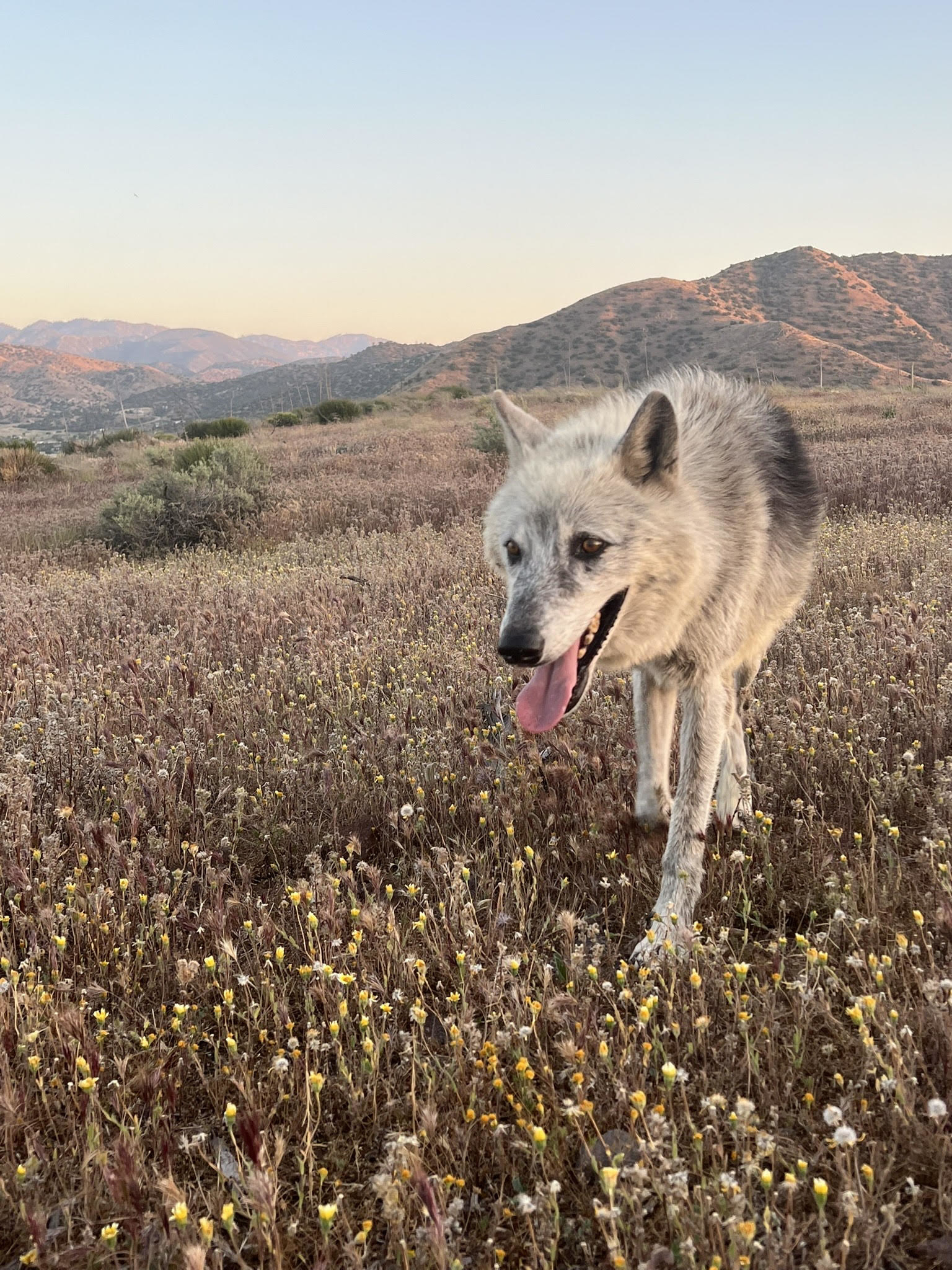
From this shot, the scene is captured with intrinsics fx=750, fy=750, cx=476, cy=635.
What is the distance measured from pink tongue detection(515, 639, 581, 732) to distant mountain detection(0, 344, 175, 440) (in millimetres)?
103280

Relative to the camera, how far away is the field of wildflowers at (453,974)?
1660mm

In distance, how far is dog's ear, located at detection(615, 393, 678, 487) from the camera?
8.91ft

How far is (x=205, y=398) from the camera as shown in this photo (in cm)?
11994

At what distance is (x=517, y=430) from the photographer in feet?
11.2

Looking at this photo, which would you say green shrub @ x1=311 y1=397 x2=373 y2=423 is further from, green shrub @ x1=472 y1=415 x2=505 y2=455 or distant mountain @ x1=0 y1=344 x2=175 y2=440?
distant mountain @ x1=0 y1=344 x2=175 y2=440

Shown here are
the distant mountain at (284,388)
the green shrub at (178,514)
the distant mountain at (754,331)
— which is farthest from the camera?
the distant mountain at (284,388)

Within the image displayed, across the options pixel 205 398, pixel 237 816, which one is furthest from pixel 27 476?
pixel 205 398

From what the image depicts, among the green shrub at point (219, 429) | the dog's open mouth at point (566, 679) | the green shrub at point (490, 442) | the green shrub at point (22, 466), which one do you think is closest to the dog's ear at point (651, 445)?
the dog's open mouth at point (566, 679)

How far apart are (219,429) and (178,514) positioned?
2342cm

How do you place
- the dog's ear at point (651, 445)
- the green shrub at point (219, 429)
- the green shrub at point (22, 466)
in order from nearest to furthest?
1. the dog's ear at point (651, 445)
2. the green shrub at point (22, 466)
3. the green shrub at point (219, 429)

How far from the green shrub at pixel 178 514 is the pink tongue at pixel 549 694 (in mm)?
9930

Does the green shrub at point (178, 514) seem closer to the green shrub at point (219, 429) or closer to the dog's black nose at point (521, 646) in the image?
the dog's black nose at point (521, 646)

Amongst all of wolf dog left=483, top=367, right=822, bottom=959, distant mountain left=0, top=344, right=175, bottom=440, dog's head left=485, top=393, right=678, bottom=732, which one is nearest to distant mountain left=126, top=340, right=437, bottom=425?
distant mountain left=0, top=344, right=175, bottom=440

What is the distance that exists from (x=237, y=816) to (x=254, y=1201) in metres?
2.02
